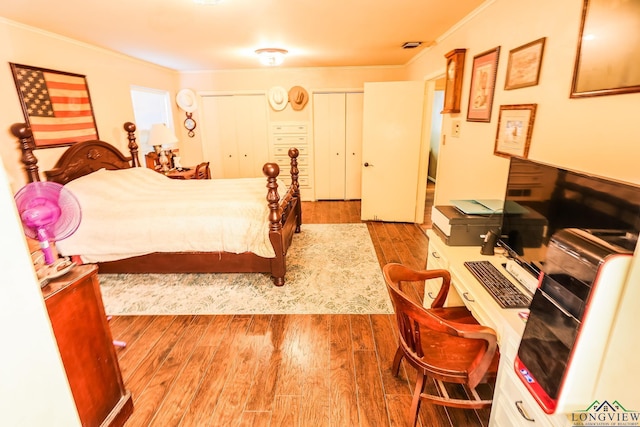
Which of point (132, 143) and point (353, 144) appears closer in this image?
point (132, 143)

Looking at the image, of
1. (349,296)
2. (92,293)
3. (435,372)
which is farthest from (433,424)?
(92,293)

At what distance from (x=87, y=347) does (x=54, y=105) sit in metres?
2.69

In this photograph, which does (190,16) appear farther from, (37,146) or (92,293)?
(92,293)

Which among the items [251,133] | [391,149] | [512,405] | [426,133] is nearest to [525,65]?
[512,405]

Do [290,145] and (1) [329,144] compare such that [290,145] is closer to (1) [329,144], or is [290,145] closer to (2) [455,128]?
(1) [329,144]

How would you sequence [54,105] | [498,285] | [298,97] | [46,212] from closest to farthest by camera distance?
[498,285]
[46,212]
[54,105]
[298,97]

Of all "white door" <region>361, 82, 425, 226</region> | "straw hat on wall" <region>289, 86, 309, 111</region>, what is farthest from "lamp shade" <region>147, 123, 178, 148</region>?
"white door" <region>361, 82, 425, 226</region>

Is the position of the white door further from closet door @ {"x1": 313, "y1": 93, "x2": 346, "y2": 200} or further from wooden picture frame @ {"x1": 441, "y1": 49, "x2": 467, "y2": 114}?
closet door @ {"x1": 313, "y1": 93, "x2": 346, "y2": 200}

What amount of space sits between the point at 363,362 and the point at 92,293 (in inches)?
61.7

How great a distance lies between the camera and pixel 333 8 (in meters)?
2.46

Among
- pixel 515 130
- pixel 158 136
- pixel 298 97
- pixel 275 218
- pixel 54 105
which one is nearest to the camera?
pixel 515 130

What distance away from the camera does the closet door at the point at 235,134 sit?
5539 mm

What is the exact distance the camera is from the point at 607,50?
52.7 inches

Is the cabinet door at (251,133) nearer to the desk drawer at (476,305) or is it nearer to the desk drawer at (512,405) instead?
the desk drawer at (476,305)
